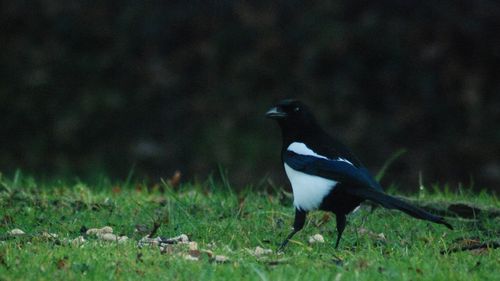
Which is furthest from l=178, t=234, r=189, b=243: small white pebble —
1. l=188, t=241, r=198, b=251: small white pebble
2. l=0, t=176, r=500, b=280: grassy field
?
l=188, t=241, r=198, b=251: small white pebble

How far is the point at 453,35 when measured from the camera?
14188 mm

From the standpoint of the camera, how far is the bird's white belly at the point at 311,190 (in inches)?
277

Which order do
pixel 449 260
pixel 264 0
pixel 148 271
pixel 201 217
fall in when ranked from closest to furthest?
1. pixel 148 271
2. pixel 449 260
3. pixel 201 217
4. pixel 264 0

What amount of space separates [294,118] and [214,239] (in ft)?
3.32

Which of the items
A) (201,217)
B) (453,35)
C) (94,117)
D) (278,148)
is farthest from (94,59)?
(201,217)

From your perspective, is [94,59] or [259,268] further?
[94,59]

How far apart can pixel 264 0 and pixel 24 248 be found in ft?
28.8

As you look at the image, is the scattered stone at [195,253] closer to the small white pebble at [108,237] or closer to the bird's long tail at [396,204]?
the small white pebble at [108,237]

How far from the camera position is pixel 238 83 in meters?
14.4

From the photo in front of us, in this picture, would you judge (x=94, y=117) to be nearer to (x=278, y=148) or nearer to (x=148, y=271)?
(x=278, y=148)

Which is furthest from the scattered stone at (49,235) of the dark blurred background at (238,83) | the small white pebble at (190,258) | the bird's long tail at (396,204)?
the dark blurred background at (238,83)

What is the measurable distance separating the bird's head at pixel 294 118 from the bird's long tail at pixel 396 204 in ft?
2.76

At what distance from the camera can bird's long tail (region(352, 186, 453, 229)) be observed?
6.44m

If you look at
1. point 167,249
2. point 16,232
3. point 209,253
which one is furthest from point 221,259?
point 16,232
